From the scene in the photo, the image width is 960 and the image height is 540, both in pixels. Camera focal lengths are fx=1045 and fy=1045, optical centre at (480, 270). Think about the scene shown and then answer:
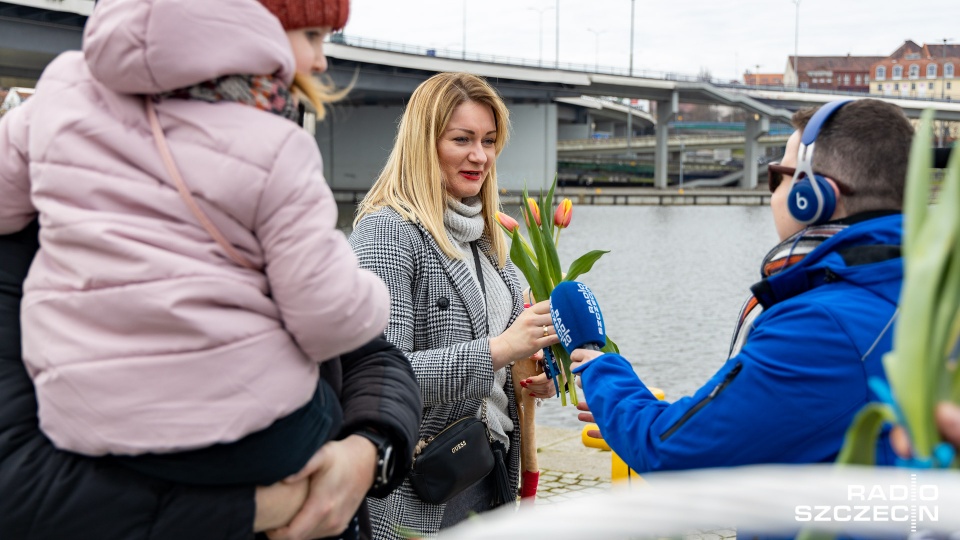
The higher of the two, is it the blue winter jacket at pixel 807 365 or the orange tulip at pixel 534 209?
the orange tulip at pixel 534 209

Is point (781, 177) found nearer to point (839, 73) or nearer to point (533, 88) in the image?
point (533, 88)

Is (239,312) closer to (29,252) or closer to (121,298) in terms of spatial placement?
(121,298)

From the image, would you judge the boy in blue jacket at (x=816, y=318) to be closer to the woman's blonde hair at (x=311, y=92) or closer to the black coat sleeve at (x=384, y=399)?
the black coat sleeve at (x=384, y=399)

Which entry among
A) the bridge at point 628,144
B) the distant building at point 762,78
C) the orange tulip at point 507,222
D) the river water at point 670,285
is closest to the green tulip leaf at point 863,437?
the orange tulip at point 507,222

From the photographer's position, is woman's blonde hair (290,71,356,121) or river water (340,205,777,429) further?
river water (340,205,777,429)

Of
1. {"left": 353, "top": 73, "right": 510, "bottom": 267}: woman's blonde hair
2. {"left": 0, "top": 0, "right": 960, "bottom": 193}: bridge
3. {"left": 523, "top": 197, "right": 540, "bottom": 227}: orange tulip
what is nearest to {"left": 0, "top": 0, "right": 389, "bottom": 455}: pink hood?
{"left": 353, "top": 73, "right": 510, "bottom": 267}: woman's blonde hair

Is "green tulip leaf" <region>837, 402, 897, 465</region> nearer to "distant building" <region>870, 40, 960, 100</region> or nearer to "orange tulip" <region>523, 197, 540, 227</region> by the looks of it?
"orange tulip" <region>523, 197, 540, 227</region>

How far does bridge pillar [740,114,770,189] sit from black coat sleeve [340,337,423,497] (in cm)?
7467

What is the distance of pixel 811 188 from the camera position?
208 centimetres

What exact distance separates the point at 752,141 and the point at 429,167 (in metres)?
76.8

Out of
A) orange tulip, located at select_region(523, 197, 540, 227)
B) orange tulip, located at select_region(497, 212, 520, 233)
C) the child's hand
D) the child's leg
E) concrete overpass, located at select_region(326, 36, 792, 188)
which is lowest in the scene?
the child's hand

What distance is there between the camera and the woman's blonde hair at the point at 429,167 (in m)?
3.33

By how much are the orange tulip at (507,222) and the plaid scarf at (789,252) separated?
46.2 inches

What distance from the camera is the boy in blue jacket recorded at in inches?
76.4
